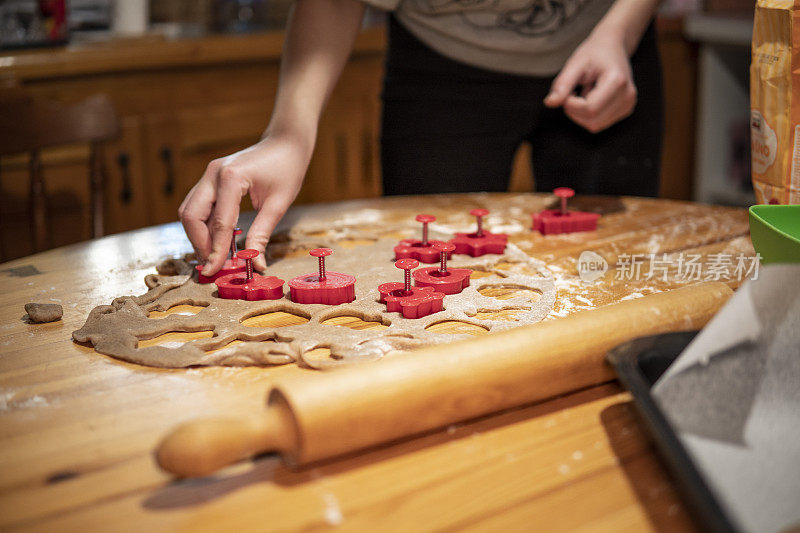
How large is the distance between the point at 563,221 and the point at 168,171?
1.55m

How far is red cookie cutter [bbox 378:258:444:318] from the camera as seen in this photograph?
0.76m

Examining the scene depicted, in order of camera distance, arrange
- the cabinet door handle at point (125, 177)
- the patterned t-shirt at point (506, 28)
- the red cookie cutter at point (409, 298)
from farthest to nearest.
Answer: the cabinet door handle at point (125, 177), the patterned t-shirt at point (506, 28), the red cookie cutter at point (409, 298)

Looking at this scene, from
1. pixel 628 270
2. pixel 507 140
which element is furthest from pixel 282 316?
pixel 507 140

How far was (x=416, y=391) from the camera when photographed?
53 centimetres

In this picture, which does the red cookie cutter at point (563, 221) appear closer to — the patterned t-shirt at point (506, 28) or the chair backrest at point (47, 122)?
the patterned t-shirt at point (506, 28)

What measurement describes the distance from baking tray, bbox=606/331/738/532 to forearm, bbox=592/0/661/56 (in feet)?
2.22

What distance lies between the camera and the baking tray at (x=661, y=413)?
1.33ft

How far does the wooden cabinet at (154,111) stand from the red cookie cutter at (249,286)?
1406 mm

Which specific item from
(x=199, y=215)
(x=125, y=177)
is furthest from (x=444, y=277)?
(x=125, y=177)

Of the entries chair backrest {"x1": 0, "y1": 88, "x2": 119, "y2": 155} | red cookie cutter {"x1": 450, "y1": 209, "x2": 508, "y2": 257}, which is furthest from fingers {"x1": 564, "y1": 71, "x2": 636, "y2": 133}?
chair backrest {"x1": 0, "y1": 88, "x2": 119, "y2": 155}

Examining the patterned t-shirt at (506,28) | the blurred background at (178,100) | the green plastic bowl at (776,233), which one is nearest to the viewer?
the green plastic bowl at (776,233)

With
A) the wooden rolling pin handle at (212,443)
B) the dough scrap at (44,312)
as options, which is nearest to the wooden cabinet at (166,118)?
the dough scrap at (44,312)

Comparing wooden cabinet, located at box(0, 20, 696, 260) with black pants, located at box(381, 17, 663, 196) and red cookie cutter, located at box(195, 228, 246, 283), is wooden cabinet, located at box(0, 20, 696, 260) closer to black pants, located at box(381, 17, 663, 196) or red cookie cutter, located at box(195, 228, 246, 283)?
black pants, located at box(381, 17, 663, 196)

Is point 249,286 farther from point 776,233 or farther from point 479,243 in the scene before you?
point 776,233
